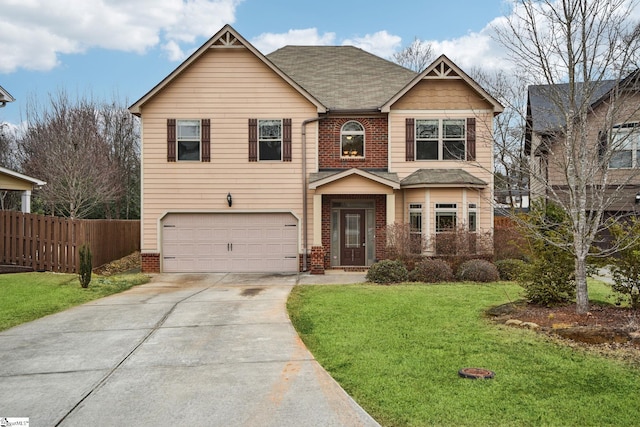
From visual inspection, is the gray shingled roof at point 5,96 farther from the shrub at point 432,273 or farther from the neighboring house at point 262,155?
the shrub at point 432,273

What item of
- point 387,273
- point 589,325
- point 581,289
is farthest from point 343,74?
point 589,325

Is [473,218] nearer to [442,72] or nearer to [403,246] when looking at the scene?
[403,246]

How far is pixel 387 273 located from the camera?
48.8ft

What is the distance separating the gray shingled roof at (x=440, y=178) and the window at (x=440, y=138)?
1.97 ft

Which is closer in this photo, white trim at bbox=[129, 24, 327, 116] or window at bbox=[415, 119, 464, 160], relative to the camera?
white trim at bbox=[129, 24, 327, 116]

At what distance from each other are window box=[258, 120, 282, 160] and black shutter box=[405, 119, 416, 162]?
4.51 meters

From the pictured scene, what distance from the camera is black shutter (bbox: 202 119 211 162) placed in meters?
18.2

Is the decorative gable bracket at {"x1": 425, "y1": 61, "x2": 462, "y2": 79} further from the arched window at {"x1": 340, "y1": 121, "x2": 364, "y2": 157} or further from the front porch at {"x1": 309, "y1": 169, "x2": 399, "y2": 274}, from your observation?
the front porch at {"x1": 309, "y1": 169, "x2": 399, "y2": 274}

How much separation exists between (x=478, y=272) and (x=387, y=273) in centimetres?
259

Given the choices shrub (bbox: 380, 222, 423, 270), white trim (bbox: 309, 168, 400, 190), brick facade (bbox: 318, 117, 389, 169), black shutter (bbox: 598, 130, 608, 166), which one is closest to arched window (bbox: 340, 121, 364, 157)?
brick facade (bbox: 318, 117, 389, 169)

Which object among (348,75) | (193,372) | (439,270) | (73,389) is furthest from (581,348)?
(348,75)

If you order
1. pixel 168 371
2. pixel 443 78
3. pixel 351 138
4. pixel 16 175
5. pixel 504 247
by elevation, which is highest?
pixel 443 78

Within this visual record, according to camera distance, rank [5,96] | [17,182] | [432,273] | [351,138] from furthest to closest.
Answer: [351,138], [5,96], [17,182], [432,273]

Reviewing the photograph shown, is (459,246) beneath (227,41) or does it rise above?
beneath
